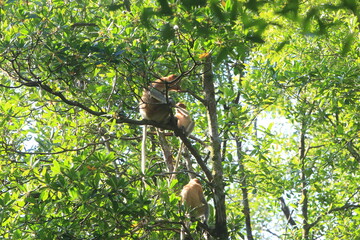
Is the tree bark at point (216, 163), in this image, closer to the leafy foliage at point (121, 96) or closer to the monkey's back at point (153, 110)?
the leafy foliage at point (121, 96)

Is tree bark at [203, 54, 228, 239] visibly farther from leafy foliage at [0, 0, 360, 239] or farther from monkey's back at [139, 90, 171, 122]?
monkey's back at [139, 90, 171, 122]

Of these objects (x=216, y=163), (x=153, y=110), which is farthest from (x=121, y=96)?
(x=216, y=163)

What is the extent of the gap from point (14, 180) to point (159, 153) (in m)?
4.32

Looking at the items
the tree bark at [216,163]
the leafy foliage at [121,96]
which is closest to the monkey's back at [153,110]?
the leafy foliage at [121,96]

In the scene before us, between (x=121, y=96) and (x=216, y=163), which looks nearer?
(x=121, y=96)

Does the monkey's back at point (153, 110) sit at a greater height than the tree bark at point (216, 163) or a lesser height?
greater

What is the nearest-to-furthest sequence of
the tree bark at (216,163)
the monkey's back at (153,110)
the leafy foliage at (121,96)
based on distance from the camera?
the leafy foliage at (121,96)
the tree bark at (216,163)
the monkey's back at (153,110)

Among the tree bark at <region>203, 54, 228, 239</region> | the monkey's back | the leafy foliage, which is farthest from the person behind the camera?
the monkey's back

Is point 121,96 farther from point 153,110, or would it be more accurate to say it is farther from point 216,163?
point 216,163

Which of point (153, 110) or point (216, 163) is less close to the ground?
point (153, 110)

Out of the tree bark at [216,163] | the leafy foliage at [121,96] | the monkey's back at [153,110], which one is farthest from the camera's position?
the monkey's back at [153,110]

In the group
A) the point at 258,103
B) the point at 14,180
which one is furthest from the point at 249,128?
the point at 14,180

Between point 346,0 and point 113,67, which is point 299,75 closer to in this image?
point 113,67

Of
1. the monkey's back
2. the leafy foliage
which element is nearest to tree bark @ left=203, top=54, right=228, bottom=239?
the leafy foliage
